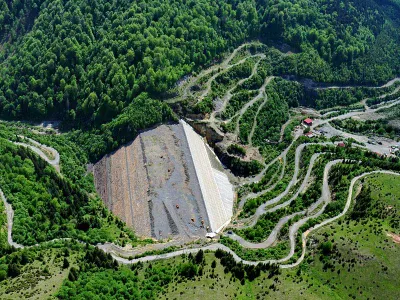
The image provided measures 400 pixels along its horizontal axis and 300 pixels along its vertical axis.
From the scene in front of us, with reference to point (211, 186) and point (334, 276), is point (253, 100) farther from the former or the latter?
point (334, 276)

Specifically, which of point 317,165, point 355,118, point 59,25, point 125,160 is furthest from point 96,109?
point 355,118

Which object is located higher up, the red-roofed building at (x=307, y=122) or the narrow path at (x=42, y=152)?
the narrow path at (x=42, y=152)

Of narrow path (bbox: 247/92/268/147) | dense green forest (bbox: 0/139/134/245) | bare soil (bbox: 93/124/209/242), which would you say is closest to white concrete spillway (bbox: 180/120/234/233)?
bare soil (bbox: 93/124/209/242)

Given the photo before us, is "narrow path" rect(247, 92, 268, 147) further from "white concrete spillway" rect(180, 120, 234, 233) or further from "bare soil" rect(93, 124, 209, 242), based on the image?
"bare soil" rect(93, 124, 209, 242)

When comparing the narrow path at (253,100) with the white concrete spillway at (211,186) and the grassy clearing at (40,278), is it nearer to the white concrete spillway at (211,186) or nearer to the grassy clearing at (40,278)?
the white concrete spillway at (211,186)

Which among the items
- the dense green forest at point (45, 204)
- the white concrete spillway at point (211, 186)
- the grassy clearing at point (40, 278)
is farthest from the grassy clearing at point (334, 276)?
the dense green forest at point (45, 204)

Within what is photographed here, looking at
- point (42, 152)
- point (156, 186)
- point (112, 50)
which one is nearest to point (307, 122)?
point (156, 186)

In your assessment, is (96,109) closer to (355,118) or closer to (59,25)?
(59,25)
